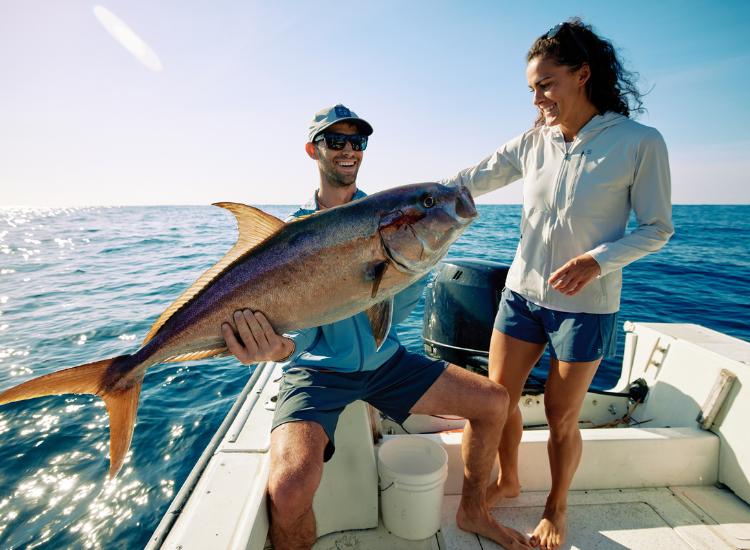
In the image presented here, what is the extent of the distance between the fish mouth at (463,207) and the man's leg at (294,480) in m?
1.45

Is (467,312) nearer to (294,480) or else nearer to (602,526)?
(602,526)

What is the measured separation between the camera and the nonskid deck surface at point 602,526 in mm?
2629

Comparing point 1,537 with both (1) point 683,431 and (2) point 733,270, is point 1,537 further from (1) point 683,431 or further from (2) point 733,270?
(2) point 733,270

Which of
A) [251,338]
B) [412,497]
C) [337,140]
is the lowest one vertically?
[412,497]

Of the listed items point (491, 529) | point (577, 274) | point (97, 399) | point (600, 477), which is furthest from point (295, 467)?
point (97, 399)

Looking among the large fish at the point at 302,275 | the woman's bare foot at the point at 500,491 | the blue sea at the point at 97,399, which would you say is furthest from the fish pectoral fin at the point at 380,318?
the blue sea at the point at 97,399

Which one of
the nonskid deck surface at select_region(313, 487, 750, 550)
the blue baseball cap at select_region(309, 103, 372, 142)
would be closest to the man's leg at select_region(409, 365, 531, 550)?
the nonskid deck surface at select_region(313, 487, 750, 550)

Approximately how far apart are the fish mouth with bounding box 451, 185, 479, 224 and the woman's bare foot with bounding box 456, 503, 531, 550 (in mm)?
2041

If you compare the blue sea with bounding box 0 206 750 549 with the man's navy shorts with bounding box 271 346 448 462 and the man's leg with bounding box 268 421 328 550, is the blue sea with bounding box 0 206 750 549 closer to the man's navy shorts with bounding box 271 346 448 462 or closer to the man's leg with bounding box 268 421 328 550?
the man's leg with bounding box 268 421 328 550

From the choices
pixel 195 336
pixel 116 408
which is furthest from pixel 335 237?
pixel 116 408

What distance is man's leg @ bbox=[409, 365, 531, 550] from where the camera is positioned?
257 cm

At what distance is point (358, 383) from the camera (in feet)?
8.56

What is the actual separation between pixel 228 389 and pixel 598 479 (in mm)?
5203

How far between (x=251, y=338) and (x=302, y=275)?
1.44 ft
